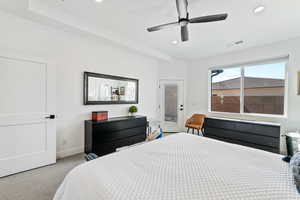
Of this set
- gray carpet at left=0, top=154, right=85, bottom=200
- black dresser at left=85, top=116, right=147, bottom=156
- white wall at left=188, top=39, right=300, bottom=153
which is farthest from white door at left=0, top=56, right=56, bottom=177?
white wall at left=188, top=39, right=300, bottom=153

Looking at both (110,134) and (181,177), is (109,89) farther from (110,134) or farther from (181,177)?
(181,177)

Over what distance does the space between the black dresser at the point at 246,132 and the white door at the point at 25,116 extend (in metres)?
4.01

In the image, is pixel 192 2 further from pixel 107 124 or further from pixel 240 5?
pixel 107 124

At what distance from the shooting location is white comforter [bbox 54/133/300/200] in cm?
88

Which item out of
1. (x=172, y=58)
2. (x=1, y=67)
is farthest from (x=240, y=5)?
(x=1, y=67)

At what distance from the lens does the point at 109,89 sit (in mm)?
3725

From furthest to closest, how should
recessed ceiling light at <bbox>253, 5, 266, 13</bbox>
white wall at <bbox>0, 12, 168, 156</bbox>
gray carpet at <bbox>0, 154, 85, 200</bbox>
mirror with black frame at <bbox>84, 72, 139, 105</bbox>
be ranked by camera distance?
mirror with black frame at <bbox>84, 72, 139, 105</bbox>
white wall at <bbox>0, 12, 168, 156</bbox>
recessed ceiling light at <bbox>253, 5, 266, 13</bbox>
gray carpet at <bbox>0, 154, 85, 200</bbox>

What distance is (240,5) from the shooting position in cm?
221

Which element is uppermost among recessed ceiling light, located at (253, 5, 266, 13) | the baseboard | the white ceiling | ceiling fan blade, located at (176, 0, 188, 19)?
the white ceiling

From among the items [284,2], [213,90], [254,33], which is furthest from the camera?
[213,90]

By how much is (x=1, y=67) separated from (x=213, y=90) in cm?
523

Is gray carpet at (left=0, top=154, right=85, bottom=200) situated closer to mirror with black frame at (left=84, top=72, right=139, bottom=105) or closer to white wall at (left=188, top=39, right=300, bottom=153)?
mirror with black frame at (left=84, top=72, right=139, bottom=105)

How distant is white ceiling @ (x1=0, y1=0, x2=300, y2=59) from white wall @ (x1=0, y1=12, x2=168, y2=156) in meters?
0.45

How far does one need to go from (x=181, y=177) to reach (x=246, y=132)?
3.40m
